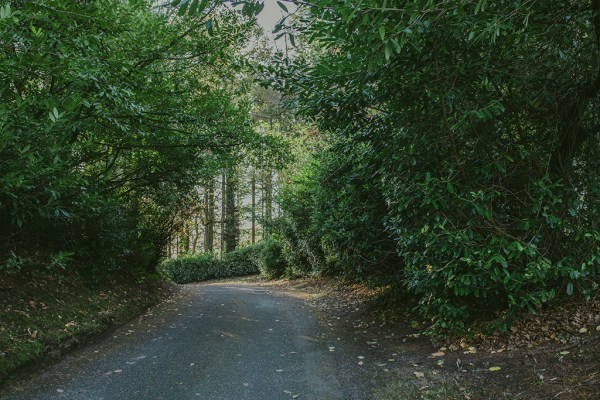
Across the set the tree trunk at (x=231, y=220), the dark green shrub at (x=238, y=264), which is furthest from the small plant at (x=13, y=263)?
the tree trunk at (x=231, y=220)

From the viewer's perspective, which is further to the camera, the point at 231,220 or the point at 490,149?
the point at 231,220

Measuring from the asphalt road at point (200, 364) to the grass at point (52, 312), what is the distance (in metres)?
0.27

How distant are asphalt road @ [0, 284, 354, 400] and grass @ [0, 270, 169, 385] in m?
0.27

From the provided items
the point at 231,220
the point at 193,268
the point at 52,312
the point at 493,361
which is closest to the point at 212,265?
the point at 193,268

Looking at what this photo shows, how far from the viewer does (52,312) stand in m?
7.14

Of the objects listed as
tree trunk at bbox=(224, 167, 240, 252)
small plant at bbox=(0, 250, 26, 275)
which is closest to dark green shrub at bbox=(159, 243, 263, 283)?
tree trunk at bbox=(224, 167, 240, 252)

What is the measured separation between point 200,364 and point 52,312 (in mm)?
3012

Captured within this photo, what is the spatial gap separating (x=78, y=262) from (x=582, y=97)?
9.86 metres

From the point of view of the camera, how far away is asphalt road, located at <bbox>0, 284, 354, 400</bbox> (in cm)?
489

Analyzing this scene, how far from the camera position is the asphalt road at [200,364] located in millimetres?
4891

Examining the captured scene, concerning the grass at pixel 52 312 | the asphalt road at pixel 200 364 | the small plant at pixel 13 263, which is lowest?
the asphalt road at pixel 200 364

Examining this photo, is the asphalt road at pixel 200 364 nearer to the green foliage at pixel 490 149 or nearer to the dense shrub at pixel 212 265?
the green foliage at pixel 490 149

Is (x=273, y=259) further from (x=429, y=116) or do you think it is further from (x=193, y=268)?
(x=429, y=116)

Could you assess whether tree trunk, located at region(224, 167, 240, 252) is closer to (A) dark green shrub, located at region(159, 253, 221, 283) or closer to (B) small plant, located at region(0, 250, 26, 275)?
(A) dark green shrub, located at region(159, 253, 221, 283)
